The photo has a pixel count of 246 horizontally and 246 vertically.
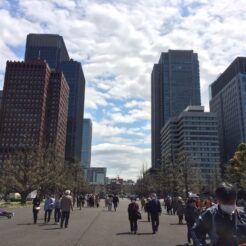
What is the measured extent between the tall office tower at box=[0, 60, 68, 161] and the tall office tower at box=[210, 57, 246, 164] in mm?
80457

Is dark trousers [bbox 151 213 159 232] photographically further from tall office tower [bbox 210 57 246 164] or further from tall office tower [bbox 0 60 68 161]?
tall office tower [bbox 210 57 246 164]

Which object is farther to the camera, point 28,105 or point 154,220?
point 28,105

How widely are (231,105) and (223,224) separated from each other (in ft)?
560

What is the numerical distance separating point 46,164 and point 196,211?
146 ft

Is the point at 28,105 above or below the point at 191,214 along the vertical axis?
above

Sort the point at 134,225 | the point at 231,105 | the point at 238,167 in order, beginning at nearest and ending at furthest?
the point at 134,225 → the point at 238,167 → the point at 231,105

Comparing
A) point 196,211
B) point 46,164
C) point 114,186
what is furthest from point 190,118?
point 196,211

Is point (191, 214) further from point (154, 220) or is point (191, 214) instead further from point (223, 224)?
point (223, 224)

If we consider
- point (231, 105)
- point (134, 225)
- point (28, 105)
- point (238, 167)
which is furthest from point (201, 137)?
point (134, 225)

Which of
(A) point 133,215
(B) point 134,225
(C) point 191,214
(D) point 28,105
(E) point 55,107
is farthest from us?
(E) point 55,107

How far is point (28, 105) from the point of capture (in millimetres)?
161875

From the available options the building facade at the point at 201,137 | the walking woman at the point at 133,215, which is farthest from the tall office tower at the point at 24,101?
the walking woman at the point at 133,215

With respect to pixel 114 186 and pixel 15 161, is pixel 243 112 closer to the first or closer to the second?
pixel 114 186

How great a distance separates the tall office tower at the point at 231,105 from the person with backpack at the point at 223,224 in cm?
15661
